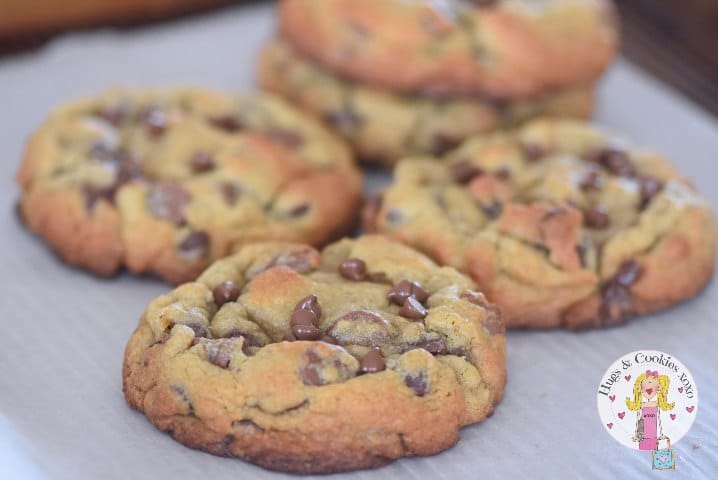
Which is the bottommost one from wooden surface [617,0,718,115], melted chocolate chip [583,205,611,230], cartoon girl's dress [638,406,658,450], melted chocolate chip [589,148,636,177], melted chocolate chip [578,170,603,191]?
cartoon girl's dress [638,406,658,450]

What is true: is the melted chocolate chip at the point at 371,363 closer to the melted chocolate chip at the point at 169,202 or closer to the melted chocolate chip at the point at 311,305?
the melted chocolate chip at the point at 311,305

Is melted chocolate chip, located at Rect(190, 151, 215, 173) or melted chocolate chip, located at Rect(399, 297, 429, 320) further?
melted chocolate chip, located at Rect(190, 151, 215, 173)

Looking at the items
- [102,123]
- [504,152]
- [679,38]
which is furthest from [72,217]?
[679,38]

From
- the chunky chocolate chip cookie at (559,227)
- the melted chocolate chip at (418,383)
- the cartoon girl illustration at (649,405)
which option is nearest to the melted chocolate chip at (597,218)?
the chunky chocolate chip cookie at (559,227)

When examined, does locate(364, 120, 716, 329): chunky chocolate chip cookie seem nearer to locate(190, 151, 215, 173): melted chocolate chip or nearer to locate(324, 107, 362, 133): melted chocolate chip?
locate(324, 107, 362, 133): melted chocolate chip

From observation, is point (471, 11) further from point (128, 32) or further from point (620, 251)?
point (128, 32)

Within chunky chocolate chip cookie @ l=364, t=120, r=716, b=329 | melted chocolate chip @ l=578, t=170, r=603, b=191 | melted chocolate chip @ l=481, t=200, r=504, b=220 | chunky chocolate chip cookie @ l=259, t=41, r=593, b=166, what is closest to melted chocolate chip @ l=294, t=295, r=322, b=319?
chunky chocolate chip cookie @ l=364, t=120, r=716, b=329
